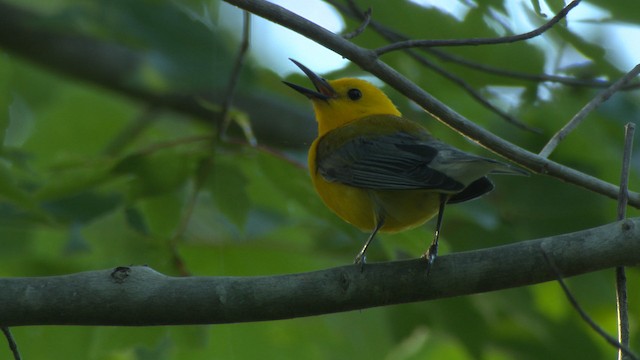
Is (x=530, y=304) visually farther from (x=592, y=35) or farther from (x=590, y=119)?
(x=592, y=35)

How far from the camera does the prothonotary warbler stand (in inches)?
183

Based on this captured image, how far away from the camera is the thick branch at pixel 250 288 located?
12.1 feet

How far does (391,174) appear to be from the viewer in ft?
16.1

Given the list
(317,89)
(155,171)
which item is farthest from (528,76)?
(155,171)

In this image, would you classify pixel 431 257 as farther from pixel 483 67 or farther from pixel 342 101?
pixel 342 101

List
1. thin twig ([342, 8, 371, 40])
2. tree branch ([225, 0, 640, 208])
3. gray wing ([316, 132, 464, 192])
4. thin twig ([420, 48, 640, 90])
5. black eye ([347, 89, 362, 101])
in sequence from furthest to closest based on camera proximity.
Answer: black eye ([347, 89, 362, 101]) → thin twig ([420, 48, 640, 90]) → gray wing ([316, 132, 464, 192]) → thin twig ([342, 8, 371, 40]) → tree branch ([225, 0, 640, 208])

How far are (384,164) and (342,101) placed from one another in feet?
5.55

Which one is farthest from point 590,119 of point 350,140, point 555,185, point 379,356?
point 379,356

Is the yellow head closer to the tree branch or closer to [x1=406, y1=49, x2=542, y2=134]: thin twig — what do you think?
[x1=406, y1=49, x2=542, y2=134]: thin twig

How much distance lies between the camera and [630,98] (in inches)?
257

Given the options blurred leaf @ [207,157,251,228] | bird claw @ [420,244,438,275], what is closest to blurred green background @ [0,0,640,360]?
blurred leaf @ [207,157,251,228]

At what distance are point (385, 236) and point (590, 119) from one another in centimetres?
163

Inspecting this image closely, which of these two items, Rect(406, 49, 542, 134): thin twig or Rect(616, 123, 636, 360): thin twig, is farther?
Rect(406, 49, 542, 134): thin twig

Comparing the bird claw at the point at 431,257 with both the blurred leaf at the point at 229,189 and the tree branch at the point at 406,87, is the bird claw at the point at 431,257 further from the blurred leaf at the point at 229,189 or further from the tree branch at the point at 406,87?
the blurred leaf at the point at 229,189
